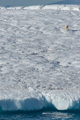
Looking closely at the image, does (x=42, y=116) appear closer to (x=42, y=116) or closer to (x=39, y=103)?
(x=42, y=116)

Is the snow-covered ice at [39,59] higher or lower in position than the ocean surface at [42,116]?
higher

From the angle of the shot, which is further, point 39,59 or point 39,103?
point 39,59

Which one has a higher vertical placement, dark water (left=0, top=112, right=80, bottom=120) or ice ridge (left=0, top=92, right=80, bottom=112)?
ice ridge (left=0, top=92, right=80, bottom=112)

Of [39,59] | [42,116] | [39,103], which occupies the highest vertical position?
[39,59]

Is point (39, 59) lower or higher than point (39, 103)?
higher

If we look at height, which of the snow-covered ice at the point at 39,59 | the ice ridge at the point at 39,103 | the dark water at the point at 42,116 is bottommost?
the dark water at the point at 42,116

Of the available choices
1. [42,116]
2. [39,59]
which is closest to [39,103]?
[42,116]

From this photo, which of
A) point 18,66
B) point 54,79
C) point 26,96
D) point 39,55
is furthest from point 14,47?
point 26,96
